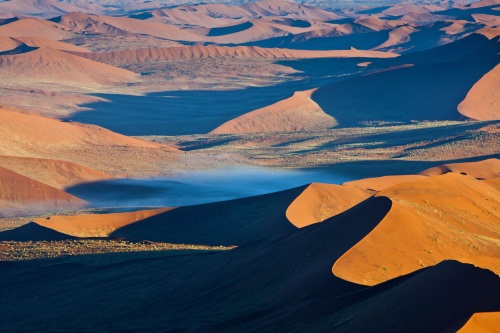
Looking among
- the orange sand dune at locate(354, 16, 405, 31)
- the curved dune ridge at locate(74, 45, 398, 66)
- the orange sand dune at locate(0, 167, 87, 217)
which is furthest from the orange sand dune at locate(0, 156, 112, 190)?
the orange sand dune at locate(354, 16, 405, 31)

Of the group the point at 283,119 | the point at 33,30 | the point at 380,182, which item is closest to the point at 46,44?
the point at 33,30

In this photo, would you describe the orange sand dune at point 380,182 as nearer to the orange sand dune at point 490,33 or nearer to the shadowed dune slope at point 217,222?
the shadowed dune slope at point 217,222

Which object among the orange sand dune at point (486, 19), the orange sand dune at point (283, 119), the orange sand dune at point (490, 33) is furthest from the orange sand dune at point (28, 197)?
the orange sand dune at point (486, 19)

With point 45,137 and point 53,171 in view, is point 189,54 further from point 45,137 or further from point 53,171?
point 53,171

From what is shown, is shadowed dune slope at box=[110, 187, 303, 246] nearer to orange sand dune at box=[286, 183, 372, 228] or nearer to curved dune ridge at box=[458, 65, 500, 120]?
orange sand dune at box=[286, 183, 372, 228]

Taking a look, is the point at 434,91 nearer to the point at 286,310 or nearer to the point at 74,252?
the point at 74,252
